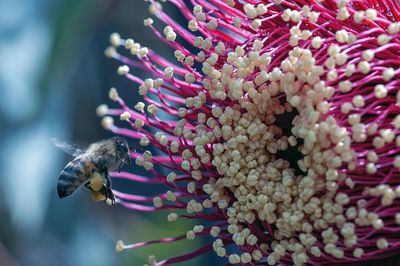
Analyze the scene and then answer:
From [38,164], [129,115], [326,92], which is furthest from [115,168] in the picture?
[38,164]

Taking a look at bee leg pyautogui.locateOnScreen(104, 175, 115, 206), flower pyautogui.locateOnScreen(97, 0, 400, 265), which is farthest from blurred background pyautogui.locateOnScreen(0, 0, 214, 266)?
flower pyautogui.locateOnScreen(97, 0, 400, 265)

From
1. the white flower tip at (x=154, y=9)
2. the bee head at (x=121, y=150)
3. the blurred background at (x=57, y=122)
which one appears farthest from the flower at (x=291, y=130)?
the blurred background at (x=57, y=122)

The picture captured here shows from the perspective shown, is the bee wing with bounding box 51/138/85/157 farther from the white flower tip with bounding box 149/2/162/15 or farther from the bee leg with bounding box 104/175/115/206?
the white flower tip with bounding box 149/2/162/15

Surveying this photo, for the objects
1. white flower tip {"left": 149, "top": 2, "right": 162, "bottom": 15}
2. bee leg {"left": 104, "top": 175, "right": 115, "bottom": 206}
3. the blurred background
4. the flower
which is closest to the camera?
the flower

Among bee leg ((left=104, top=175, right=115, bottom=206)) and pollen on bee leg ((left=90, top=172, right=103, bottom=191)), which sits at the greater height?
pollen on bee leg ((left=90, top=172, right=103, bottom=191))

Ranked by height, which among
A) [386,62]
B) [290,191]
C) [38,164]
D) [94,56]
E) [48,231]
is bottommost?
[48,231]

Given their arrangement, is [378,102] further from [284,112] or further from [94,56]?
[94,56]
